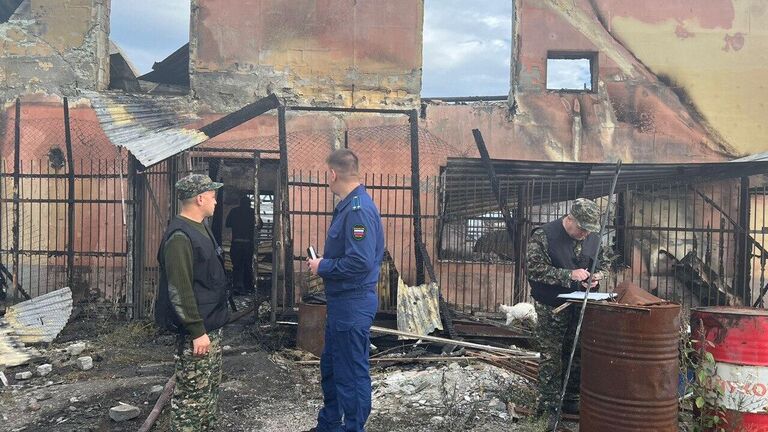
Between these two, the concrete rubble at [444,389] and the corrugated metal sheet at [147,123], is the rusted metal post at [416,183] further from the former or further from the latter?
the corrugated metal sheet at [147,123]

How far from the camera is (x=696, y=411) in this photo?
373 cm

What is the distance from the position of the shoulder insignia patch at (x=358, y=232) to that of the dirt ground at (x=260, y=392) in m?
1.80

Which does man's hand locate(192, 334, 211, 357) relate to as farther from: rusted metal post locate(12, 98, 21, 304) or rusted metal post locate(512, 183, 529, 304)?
rusted metal post locate(12, 98, 21, 304)

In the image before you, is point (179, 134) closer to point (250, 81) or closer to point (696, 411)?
point (250, 81)

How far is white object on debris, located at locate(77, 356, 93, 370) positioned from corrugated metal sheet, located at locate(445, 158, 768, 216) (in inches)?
195

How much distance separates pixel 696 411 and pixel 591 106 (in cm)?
587

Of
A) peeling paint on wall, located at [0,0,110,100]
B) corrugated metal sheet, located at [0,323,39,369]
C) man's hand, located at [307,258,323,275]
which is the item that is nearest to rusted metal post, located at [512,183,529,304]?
man's hand, located at [307,258,323,275]

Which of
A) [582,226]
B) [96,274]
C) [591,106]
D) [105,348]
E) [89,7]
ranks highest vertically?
[89,7]

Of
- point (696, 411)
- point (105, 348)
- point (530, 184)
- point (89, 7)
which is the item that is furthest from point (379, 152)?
point (696, 411)

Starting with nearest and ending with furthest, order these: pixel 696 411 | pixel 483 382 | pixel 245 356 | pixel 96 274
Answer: pixel 696 411
pixel 483 382
pixel 245 356
pixel 96 274

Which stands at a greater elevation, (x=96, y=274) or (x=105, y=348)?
(x=96, y=274)

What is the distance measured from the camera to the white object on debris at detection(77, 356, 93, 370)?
5629 mm

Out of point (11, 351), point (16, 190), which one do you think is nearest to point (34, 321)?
point (11, 351)

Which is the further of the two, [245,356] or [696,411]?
[245,356]
